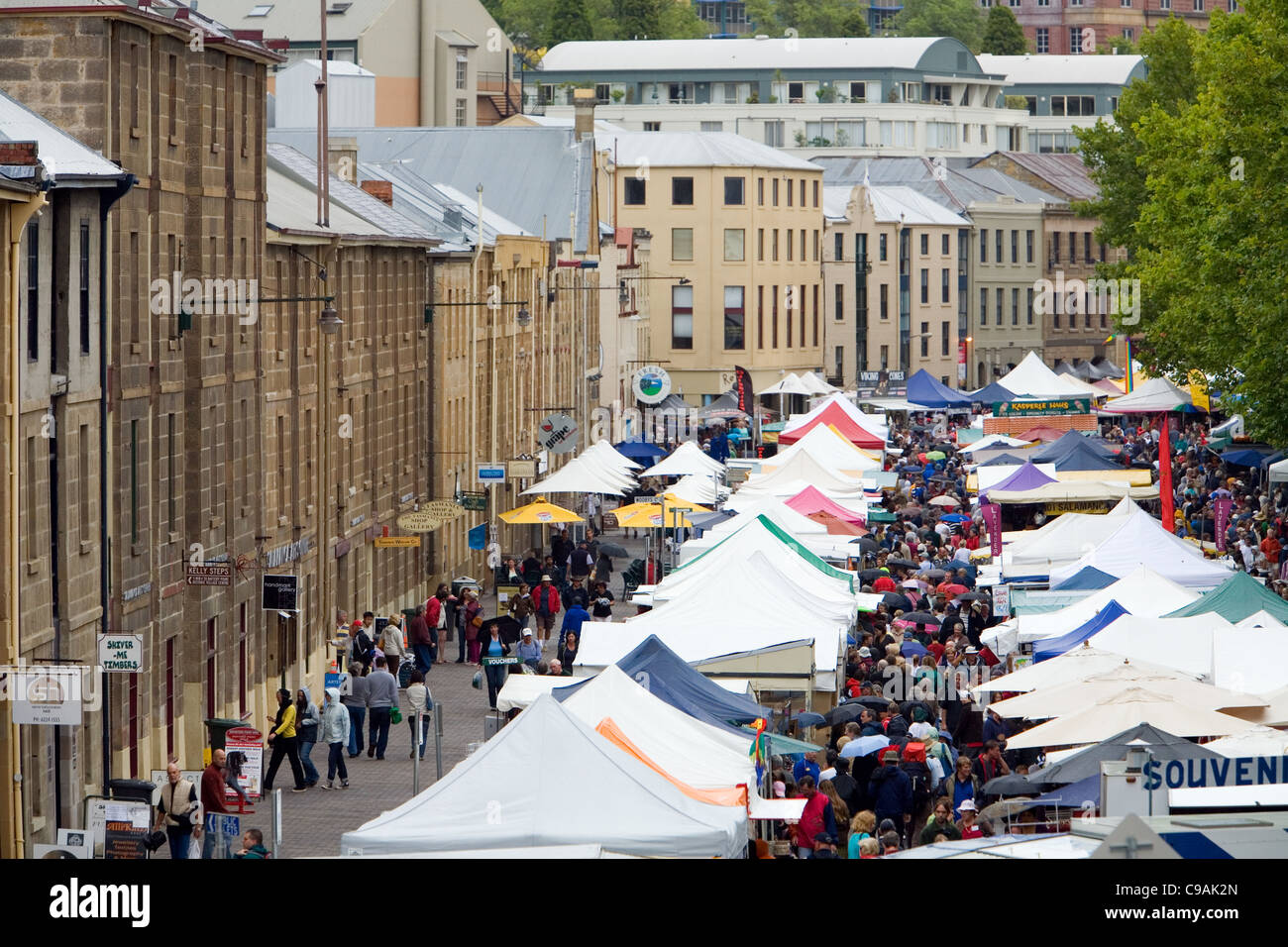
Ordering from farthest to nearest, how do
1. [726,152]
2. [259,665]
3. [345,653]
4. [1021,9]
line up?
1. [1021,9]
2. [726,152]
3. [345,653]
4. [259,665]

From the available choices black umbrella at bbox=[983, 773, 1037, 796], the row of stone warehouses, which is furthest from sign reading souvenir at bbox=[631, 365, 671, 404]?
black umbrella at bbox=[983, 773, 1037, 796]

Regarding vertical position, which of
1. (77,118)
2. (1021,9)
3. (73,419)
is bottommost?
(73,419)

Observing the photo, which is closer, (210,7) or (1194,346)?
(1194,346)

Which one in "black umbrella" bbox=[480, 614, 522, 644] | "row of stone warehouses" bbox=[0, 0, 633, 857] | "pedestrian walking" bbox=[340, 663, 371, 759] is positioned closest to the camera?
"row of stone warehouses" bbox=[0, 0, 633, 857]

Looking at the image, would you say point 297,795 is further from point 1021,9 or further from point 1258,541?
point 1021,9

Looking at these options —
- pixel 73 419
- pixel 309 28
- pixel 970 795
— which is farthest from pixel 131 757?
pixel 309 28

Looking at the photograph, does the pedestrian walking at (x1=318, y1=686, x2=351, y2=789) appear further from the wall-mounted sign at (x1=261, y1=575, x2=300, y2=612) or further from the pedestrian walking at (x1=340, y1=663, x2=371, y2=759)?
the wall-mounted sign at (x1=261, y1=575, x2=300, y2=612)

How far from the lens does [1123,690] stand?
68.5 feet

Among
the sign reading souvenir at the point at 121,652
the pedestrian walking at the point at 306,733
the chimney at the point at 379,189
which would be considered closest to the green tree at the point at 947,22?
the chimney at the point at 379,189

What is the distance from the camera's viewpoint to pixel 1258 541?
43531 millimetres

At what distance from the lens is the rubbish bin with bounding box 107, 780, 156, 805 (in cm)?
2127

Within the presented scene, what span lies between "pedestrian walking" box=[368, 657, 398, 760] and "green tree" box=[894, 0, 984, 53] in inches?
6419

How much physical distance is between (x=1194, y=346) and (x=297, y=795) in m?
24.2

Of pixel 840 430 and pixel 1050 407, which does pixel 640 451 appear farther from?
pixel 1050 407
